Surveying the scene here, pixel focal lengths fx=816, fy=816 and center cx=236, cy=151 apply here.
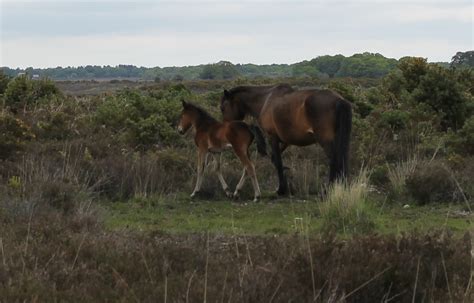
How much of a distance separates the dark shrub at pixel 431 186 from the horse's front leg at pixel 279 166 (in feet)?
7.20

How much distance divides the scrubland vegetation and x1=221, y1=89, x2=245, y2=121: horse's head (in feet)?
3.40

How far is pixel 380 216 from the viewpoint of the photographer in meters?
11.6

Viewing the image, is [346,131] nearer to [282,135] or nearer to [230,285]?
[282,135]

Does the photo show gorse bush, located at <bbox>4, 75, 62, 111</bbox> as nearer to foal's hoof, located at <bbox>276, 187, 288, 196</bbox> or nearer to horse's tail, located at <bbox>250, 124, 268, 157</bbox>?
horse's tail, located at <bbox>250, 124, 268, 157</bbox>

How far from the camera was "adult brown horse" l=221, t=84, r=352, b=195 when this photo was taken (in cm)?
1316

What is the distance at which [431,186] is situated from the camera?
44.0 feet

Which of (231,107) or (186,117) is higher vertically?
(231,107)

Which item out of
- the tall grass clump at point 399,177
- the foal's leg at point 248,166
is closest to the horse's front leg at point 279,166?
the foal's leg at point 248,166

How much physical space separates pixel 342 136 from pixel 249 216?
2.10 m

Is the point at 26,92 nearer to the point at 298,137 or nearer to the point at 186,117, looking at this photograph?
the point at 186,117

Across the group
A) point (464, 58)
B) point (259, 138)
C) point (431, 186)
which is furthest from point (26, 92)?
point (464, 58)

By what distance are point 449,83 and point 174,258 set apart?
53.6ft

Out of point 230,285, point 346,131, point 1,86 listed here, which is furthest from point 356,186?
point 1,86

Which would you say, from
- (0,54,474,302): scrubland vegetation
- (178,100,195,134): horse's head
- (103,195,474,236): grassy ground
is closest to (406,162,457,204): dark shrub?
(0,54,474,302): scrubland vegetation
